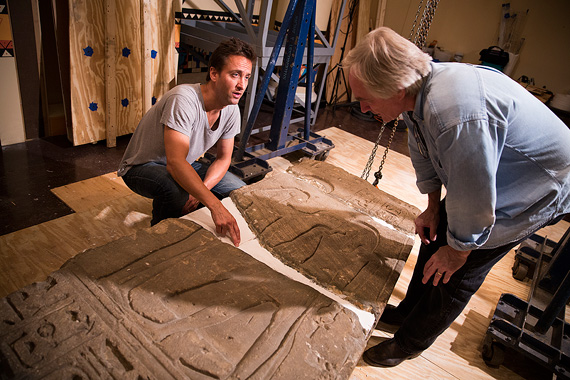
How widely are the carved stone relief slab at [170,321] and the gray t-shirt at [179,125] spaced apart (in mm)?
748

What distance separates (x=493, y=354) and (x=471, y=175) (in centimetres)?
157

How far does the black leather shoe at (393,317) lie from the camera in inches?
88.7

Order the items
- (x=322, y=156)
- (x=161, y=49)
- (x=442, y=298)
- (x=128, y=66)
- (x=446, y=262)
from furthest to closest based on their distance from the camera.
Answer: (x=322, y=156)
(x=161, y=49)
(x=128, y=66)
(x=442, y=298)
(x=446, y=262)

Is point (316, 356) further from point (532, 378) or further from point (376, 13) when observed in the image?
point (376, 13)

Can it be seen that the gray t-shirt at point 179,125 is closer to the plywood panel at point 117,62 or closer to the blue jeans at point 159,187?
the blue jeans at point 159,187

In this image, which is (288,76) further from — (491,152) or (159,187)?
(491,152)

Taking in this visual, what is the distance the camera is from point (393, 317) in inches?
89.1

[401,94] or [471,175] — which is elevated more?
[401,94]

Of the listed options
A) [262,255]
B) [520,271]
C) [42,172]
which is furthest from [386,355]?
[42,172]

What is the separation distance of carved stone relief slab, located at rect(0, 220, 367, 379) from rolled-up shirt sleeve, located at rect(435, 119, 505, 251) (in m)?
0.61

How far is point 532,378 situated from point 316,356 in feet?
5.67

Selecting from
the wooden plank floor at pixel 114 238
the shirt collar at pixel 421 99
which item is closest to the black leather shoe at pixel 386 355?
the wooden plank floor at pixel 114 238

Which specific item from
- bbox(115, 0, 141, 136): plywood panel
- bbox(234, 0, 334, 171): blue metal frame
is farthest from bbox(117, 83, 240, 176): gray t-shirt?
bbox(115, 0, 141, 136): plywood panel

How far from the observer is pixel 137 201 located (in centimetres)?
289
